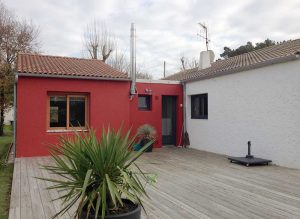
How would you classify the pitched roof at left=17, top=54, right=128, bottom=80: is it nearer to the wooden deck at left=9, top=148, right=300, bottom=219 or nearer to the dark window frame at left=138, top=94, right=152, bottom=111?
the dark window frame at left=138, top=94, right=152, bottom=111

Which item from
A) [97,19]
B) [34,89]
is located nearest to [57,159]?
[34,89]

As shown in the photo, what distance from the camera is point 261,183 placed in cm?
704

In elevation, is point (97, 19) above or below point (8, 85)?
above

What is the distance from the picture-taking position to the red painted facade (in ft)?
36.1

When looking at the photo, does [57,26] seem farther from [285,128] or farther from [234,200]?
[234,200]

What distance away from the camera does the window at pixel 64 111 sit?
1170 centimetres

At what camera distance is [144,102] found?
1413cm

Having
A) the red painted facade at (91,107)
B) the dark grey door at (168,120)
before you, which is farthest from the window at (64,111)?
the dark grey door at (168,120)

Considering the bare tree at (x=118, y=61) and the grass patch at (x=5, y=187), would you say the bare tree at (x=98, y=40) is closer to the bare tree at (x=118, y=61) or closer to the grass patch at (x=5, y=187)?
the bare tree at (x=118, y=61)

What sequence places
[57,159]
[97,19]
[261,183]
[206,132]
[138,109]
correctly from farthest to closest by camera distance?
[97,19] → [138,109] → [206,132] → [261,183] → [57,159]

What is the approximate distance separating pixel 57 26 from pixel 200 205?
547 inches

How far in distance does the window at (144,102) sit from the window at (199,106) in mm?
2079

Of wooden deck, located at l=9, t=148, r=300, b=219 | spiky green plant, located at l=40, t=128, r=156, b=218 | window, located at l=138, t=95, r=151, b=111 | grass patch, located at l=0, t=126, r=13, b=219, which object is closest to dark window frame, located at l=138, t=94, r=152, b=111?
window, located at l=138, t=95, r=151, b=111

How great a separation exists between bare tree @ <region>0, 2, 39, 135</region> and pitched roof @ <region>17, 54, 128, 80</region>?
803 cm
